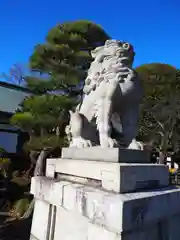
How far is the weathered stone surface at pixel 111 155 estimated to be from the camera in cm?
159

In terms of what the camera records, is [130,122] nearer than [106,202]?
No

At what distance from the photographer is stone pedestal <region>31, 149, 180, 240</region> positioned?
1.28 m

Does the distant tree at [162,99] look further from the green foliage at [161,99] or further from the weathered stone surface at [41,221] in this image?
the weathered stone surface at [41,221]

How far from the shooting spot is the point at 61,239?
177cm

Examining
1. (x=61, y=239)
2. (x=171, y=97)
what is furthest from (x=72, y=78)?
(x=171, y=97)

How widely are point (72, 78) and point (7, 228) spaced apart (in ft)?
13.1

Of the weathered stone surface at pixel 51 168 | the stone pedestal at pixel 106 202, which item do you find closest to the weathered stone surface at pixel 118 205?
the stone pedestal at pixel 106 202

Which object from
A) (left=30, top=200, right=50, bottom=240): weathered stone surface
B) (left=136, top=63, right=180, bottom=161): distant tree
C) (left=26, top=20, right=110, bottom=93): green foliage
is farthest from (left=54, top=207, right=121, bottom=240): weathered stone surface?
(left=136, top=63, right=180, bottom=161): distant tree

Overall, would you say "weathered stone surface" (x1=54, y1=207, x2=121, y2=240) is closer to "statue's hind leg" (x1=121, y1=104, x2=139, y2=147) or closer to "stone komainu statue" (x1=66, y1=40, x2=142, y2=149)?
"stone komainu statue" (x1=66, y1=40, x2=142, y2=149)

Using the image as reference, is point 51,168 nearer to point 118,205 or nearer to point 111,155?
point 111,155

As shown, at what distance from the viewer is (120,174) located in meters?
1.38

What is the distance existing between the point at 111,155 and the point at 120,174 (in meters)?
0.25

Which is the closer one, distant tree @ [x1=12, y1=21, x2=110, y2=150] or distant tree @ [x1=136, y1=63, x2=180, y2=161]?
distant tree @ [x1=12, y1=21, x2=110, y2=150]

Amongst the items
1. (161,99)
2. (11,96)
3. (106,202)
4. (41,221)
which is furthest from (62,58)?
(11,96)
